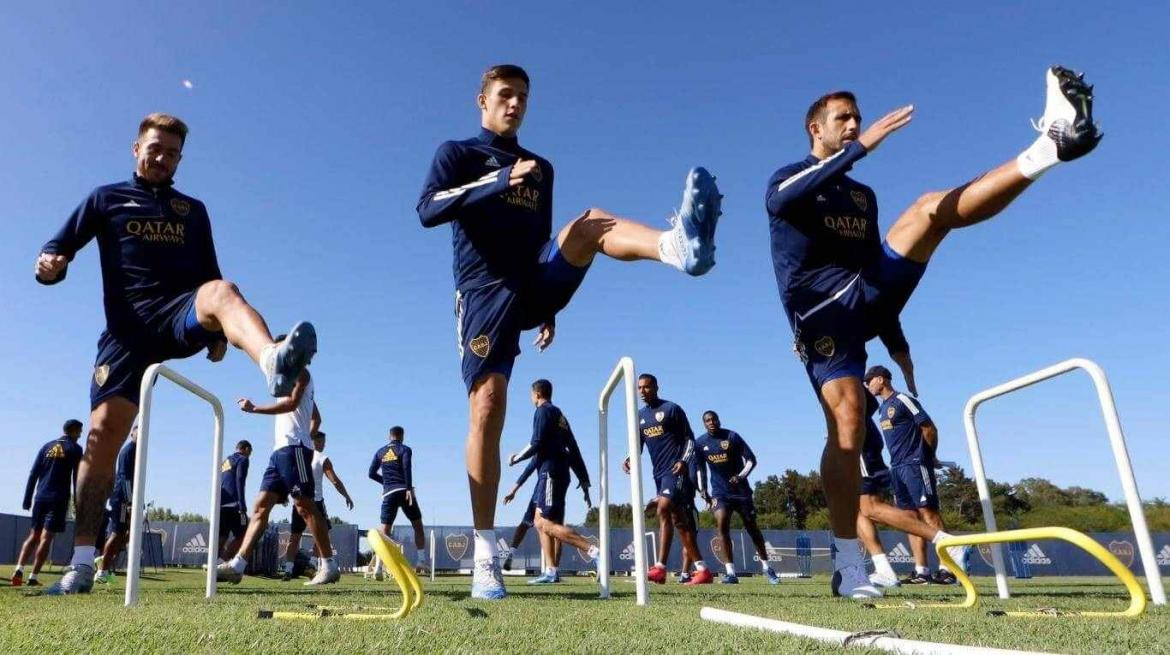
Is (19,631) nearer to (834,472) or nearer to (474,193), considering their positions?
(474,193)

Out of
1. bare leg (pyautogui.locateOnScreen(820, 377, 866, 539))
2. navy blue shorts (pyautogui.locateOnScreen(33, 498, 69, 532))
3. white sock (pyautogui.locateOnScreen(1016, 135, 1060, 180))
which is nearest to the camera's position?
white sock (pyautogui.locateOnScreen(1016, 135, 1060, 180))

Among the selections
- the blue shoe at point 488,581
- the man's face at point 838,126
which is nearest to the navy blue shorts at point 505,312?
the blue shoe at point 488,581

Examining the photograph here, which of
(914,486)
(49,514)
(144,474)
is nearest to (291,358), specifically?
(144,474)

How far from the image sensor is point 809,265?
4.32m

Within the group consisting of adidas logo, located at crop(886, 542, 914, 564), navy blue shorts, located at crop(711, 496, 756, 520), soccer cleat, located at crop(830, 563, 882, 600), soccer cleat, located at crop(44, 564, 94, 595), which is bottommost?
adidas logo, located at crop(886, 542, 914, 564)

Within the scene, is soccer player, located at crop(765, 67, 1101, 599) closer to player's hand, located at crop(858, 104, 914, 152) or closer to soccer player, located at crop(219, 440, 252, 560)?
player's hand, located at crop(858, 104, 914, 152)

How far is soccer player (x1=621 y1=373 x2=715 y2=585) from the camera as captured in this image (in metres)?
9.53

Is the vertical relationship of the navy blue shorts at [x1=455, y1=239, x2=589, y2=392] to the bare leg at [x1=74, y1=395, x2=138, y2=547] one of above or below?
above

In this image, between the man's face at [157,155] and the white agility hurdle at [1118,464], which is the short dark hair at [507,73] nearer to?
the man's face at [157,155]

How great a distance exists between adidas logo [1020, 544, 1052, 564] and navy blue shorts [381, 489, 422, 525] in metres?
23.3

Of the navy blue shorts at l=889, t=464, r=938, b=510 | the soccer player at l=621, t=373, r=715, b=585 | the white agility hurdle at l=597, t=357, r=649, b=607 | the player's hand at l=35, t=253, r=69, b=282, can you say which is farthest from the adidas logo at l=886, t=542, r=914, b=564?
the player's hand at l=35, t=253, r=69, b=282

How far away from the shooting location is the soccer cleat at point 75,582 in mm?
4020

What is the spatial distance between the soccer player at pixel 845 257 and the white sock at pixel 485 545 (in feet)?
5.78

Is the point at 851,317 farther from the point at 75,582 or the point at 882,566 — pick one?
the point at 75,582
